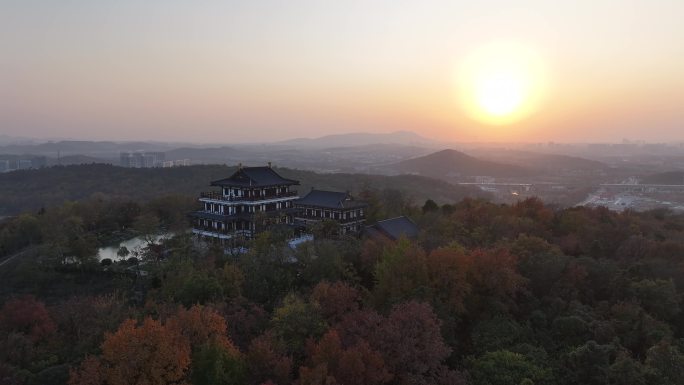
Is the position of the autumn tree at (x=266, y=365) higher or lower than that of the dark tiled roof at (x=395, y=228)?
lower

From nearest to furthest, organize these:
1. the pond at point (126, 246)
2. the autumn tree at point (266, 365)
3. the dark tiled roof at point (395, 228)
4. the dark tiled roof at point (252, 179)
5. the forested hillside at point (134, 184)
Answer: the autumn tree at point (266, 365)
the pond at point (126, 246)
the dark tiled roof at point (395, 228)
the dark tiled roof at point (252, 179)
the forested hillside at point (134, 184)

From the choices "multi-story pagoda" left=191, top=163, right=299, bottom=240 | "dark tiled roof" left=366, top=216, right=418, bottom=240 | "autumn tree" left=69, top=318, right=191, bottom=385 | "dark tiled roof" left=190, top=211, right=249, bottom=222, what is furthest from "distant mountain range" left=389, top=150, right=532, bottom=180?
"autumn tree" left=69, top=318, right=191, bottom=385

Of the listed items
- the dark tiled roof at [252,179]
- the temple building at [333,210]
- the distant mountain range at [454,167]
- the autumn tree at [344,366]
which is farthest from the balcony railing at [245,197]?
the distant mountain range at [454,167]

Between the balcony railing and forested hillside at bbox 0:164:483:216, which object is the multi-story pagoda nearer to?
the balcony railing

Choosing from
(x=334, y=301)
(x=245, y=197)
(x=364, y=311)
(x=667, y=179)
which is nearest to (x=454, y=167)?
(x=667, y=179)

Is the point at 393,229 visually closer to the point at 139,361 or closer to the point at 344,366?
the point at 344,366

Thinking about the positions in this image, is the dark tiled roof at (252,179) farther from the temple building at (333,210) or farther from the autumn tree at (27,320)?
the autumn tree at (27,320)

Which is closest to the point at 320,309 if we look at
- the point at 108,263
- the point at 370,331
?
the point at 370,331
